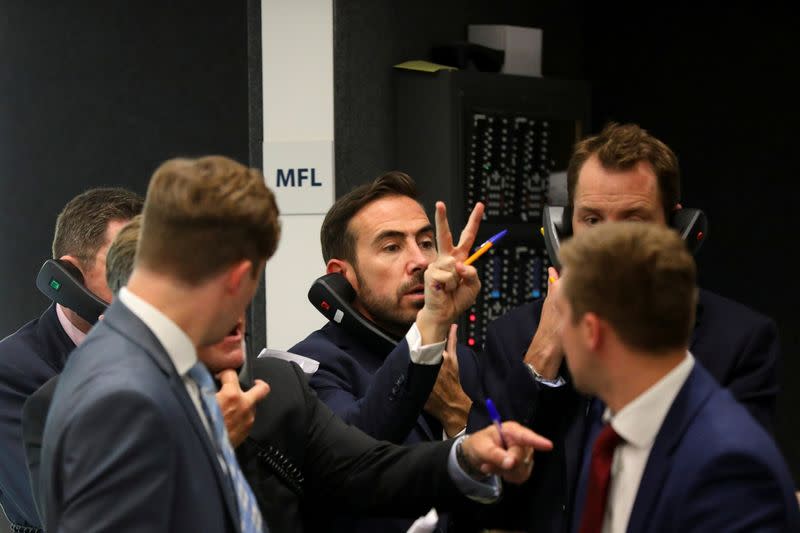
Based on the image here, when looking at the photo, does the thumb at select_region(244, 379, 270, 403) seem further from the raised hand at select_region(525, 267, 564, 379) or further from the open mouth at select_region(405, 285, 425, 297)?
the open mouth at select_region(405, 285, 425, 297)

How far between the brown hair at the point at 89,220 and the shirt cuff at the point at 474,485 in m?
1.19

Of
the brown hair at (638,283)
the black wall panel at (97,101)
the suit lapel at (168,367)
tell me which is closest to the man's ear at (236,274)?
the suit lapel at (168,367)

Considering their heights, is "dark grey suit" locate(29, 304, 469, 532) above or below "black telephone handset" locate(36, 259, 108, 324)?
below

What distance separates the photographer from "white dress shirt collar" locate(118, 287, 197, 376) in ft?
5.19

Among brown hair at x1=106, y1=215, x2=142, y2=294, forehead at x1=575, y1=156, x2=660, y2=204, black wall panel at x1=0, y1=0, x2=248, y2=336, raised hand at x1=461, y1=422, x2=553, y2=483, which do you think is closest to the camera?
raised hand at x1=461, y1=422, x2=553, y2=483

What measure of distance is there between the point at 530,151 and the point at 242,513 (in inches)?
122

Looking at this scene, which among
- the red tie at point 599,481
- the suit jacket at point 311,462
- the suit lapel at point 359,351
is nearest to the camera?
the red tie at point 599,481

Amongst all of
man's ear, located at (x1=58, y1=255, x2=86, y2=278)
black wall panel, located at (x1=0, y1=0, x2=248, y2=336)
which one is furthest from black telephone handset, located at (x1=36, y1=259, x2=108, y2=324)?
black wall panel, located at (x1=0, y1=0, x2=248, y2=336)

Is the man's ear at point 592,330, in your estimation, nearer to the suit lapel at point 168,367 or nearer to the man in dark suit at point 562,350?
the man in dark suit at point 562,350

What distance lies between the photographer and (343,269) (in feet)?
10.0

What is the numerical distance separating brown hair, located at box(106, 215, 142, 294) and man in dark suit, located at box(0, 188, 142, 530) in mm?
783

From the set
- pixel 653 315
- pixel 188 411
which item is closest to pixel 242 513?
pixel 188 411

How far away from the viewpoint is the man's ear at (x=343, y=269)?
9.89 ft

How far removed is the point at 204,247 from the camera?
157 cm
